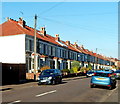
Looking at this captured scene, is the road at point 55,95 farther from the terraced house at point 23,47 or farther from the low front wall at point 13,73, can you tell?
the terraced house at point 23,47

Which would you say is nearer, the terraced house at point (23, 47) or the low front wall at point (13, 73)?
the low front wall at point (13, 73)

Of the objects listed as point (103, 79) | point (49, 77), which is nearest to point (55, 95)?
point (103, 79)

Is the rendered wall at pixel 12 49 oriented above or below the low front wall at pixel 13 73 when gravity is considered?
above

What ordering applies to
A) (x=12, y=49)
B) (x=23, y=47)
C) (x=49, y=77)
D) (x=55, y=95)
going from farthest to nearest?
(x=12, y=49) → (x=23, y=47) → (x=49, y=77) → (x=55, y=95)

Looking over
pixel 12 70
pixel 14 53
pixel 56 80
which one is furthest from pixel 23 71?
pixel 14 53

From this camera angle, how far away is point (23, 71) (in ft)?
89.3

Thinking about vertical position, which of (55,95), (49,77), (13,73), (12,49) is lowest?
(55,95)

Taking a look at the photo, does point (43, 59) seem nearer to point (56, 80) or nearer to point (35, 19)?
point (35, 19)

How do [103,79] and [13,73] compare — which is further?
[13,73]

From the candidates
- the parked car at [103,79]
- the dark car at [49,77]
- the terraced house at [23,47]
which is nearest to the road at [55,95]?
the parked car at [103,79]

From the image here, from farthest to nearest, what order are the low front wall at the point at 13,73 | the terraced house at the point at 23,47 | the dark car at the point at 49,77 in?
the terraced house at the point at 23,47, the low front wall at the point at 13,73, the dark car at the point at 49,77

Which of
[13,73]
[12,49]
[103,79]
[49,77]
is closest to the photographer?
Result: [103,79]

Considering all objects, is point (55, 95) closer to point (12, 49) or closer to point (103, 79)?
point (103, 79)

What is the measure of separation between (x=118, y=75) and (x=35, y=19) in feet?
58.6
